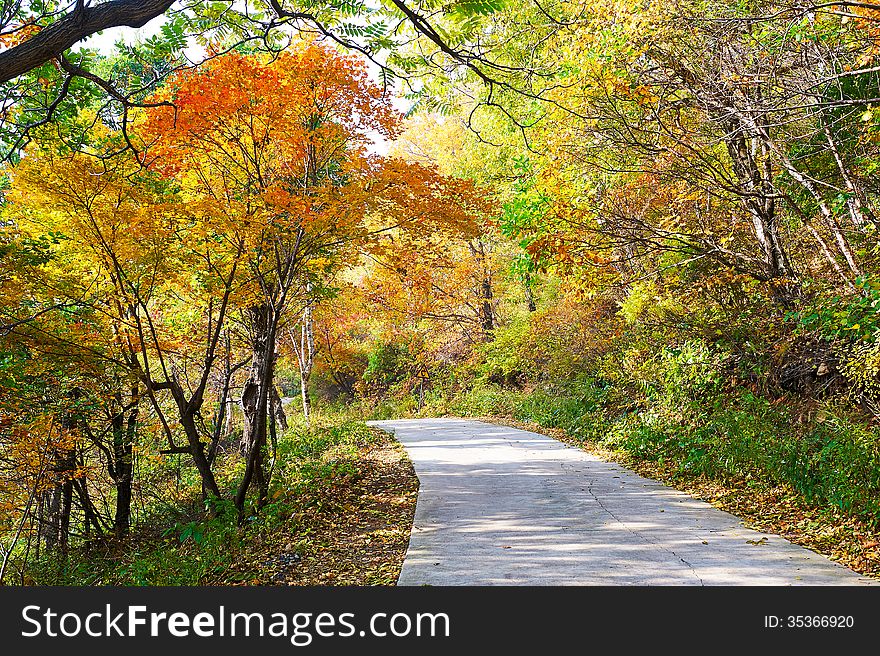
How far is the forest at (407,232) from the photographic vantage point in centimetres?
616

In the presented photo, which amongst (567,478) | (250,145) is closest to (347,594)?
(567,478)

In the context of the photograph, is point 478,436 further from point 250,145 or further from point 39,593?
point 39,593

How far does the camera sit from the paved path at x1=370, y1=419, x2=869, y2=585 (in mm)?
4727

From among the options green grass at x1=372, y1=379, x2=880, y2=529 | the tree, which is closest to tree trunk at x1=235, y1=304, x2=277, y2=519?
the tree

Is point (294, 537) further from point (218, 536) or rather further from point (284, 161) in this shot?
point (284, 161)

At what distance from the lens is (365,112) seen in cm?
812

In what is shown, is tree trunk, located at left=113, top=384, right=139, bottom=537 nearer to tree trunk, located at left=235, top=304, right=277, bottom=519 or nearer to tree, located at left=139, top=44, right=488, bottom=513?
tree trunk, located at left=235, top=304, right=277, bottom=519

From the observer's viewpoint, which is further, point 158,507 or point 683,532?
point 158,507

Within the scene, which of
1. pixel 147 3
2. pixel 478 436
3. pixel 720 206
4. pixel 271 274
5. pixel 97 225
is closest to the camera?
pixel 147 3

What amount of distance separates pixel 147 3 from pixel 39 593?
400 cm

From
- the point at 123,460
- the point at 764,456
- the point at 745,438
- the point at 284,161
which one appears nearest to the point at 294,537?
the point at 284,161

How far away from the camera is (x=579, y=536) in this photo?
5.79 meters

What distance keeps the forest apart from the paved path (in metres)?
0.39

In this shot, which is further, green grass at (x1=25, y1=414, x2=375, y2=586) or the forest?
green grass at (x1=25, y1=414, x2=375, y2=586)
